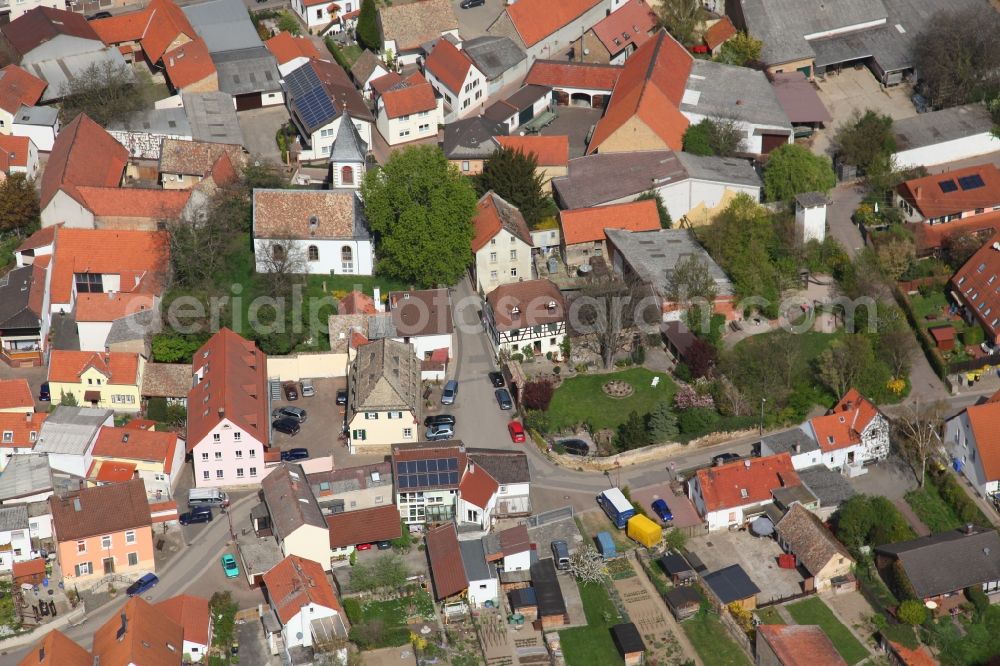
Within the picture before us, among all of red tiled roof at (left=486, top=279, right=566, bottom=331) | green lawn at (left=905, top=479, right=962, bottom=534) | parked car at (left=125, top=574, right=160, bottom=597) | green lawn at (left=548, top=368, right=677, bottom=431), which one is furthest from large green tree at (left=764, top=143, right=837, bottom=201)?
parked car at (left=125, top=574, right=160, bottom=597)

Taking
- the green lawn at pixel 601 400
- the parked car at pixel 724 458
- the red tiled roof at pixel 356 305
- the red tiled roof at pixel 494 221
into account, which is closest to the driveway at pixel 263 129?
the red tiled roof at pixel 494 221

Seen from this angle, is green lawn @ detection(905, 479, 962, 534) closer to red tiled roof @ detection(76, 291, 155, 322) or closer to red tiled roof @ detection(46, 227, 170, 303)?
red tiled roof @ detection(76, 291, 155, 322)

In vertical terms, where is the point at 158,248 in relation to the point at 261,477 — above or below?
above

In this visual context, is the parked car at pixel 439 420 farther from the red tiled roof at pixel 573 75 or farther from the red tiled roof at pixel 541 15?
the red tiled roof at pixel 541 15

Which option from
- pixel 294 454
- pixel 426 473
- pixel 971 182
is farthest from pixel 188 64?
pixel 971 182

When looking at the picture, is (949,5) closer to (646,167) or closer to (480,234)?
(646,167)

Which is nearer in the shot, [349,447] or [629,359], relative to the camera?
[349,447]

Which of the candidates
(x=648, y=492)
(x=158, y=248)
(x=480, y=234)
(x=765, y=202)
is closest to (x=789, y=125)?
(x=765, y=202)
